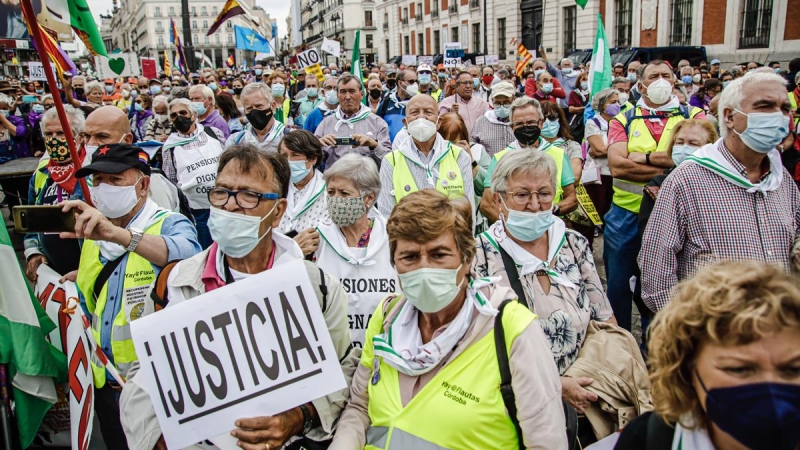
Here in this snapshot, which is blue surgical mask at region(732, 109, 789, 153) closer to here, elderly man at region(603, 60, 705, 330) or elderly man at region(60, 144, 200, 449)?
elderly man at region(603, 60, 705, 330)

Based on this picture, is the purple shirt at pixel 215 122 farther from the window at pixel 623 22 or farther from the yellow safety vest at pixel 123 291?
the window at pixel 623 22

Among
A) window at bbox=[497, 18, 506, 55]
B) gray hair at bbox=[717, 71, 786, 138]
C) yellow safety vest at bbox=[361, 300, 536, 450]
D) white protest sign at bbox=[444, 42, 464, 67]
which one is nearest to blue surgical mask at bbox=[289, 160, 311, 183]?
yellow safety vest at bbox=[361, 300, 536, 450]

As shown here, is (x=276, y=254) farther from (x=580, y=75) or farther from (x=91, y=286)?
(x=580, y=75)

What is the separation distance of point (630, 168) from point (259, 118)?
12.4 feet

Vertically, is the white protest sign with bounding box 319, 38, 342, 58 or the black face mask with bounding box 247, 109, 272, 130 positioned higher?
the white protest sign with bounding box 319, 38, 342, 58

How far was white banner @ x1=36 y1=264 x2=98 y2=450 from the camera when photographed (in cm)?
288

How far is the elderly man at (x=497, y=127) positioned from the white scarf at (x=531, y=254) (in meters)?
3.56

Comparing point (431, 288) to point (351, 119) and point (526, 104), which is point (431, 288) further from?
point (351, 119)

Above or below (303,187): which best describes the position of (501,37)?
above

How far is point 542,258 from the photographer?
3.10m

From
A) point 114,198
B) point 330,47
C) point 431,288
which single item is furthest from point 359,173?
point 330,47

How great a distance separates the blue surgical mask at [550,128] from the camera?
5.91m

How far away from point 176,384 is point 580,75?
41.5 feet

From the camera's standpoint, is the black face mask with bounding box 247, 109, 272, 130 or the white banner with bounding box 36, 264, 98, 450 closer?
the white banner with bounding box 36, 264, 98, 450
